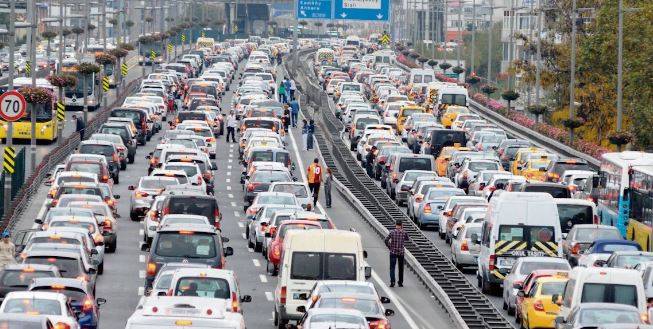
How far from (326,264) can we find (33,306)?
8508mm

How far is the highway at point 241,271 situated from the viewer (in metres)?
39.5

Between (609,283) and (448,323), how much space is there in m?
5.95

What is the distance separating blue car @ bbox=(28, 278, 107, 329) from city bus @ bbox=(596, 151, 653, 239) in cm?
1932

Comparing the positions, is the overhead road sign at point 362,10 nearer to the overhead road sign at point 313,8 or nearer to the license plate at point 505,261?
the overhead road sign at point 313,8

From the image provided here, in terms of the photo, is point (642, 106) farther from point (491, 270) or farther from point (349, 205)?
point (491, 270)

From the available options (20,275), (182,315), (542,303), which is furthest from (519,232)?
(182,315)

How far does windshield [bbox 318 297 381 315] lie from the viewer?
105 ft

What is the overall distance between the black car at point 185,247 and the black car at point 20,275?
172 inches

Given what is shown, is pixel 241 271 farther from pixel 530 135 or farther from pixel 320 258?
pixel 530 135

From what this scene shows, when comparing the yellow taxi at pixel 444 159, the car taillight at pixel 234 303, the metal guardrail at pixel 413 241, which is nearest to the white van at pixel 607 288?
the metal guardrail at pixel 413 241

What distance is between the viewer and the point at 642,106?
279 feet

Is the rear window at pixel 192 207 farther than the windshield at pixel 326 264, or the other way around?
the rear window at pixel 192 207

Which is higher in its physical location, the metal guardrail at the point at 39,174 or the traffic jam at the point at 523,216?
the traffic jam at the point at 523,216

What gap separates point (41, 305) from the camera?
29.7 m
